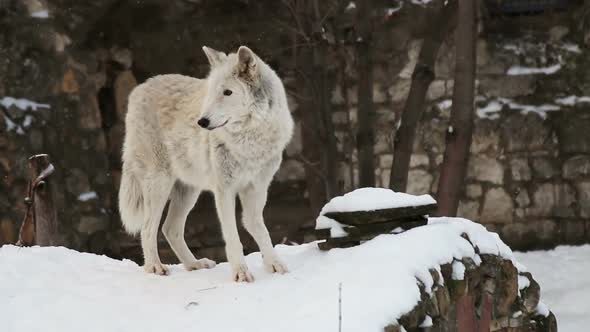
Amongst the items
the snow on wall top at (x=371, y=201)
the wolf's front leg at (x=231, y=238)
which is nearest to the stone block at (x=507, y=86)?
the snow on wall top at (x=371, y=201)

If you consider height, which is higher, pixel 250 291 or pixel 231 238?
pixel 231 238

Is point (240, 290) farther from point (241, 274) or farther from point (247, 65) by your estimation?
point (247, 65)

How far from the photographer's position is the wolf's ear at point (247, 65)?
468 cm

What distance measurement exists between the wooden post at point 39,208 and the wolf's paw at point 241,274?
208 cm

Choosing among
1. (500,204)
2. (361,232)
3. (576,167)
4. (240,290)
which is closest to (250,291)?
(240,290)

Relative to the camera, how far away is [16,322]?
13.1ft

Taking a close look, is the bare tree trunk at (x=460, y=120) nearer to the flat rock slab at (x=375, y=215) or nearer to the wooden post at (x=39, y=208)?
the flat rock slab at (x=375, y=215)

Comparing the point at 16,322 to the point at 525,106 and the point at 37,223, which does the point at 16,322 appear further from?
the point at 525,106

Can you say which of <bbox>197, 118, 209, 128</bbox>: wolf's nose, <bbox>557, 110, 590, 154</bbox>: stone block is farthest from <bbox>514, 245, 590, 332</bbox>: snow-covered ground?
<bbox>197, 118, 209, 128</bbox>: wolf's nose

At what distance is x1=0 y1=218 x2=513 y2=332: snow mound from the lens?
3887 mm

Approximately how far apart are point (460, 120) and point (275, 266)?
8.87 feet

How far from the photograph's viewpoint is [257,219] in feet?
16.4

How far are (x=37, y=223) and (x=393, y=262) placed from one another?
3098 mm

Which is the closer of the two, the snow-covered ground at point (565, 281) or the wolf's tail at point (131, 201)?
the wolf's tail at point (131, 201)
